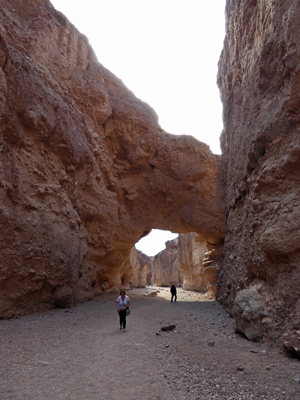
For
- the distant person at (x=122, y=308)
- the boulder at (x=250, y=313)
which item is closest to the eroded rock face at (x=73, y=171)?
the distant person at (x=122, y=308)

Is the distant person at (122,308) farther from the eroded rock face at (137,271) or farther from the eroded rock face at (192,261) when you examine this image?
the eroded rock face at (137,271)

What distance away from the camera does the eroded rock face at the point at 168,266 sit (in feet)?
128

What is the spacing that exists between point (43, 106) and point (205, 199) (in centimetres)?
1087

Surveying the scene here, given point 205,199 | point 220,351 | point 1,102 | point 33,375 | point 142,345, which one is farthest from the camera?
point 205,199

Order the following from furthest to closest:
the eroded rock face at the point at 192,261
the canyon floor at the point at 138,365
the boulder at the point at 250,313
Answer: the eroded rock face at the point at 192,261, the boulder at the point at 250,313, the canyon floor at the point at 138,365

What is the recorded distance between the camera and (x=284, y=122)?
5.14 m

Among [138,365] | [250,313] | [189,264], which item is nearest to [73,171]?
[138,365]

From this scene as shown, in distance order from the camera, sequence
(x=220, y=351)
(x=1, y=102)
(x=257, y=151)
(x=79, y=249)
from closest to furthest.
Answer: (x=220, y=351), (x=257, y=151), (x=1, y=102), (x=79, y=249)

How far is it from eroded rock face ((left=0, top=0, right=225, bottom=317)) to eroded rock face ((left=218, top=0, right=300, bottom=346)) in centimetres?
608

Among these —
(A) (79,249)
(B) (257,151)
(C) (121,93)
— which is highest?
(C) (121,93)

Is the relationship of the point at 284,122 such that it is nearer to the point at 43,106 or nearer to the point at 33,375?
the point at 33,375

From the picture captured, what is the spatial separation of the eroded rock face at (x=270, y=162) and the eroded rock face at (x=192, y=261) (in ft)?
55.5

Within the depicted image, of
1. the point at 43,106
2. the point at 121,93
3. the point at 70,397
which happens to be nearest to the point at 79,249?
the point at 43,106

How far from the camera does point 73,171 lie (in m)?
10.4
